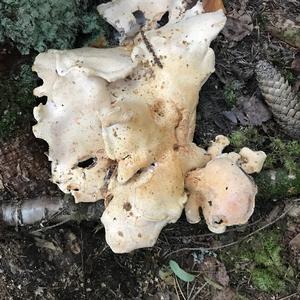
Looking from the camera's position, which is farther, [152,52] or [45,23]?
[45,23]

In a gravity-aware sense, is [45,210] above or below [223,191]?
below

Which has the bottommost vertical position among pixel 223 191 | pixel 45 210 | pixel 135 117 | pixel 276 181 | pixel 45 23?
pixel 45 210

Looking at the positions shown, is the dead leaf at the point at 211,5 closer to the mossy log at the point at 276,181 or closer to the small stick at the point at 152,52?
the small stick at the point at 152,52

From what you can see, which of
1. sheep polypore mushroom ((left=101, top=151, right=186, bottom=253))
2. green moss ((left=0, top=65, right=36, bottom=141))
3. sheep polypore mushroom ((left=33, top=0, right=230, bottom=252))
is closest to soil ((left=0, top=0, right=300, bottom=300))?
green moss ((left=0, top=65, right=36, bottom=141))

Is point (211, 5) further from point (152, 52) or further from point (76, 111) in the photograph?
point (76, 111)

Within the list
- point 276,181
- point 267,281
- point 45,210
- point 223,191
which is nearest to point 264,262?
point 267,281

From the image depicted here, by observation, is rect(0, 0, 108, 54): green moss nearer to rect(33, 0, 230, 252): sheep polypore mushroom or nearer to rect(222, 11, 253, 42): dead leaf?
rect(33, 0, 230, 252): sheep polypore mushroom
